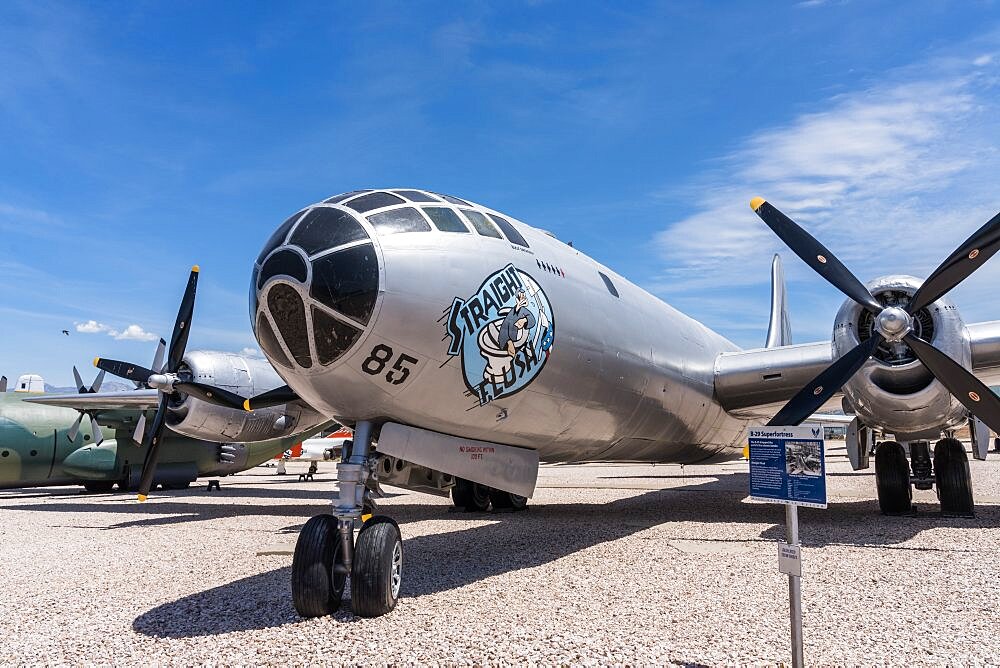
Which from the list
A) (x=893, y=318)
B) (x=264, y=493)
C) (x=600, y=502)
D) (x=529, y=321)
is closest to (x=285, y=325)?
(x=529, y=321)

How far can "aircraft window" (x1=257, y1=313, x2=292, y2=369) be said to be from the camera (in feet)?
22.1

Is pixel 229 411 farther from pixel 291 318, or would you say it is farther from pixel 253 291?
pixel 291 318

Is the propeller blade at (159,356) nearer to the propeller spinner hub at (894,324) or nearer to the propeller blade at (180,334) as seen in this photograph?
the propeller blade at (180,334)

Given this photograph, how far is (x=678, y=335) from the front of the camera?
12750 millimetres

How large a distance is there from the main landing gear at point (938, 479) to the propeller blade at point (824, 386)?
3.54m

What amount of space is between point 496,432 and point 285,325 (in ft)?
9.06

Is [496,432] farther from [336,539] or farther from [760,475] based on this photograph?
[760,475]

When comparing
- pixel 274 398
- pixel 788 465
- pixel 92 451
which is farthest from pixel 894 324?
pixel 92 451

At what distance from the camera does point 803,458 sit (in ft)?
15.6

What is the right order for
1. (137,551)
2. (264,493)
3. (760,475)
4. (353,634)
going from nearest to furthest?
(760,475) < (353,634) < (137,551) < (264,493)

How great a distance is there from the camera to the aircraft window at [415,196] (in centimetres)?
745

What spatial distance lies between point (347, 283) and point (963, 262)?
27.1 feet

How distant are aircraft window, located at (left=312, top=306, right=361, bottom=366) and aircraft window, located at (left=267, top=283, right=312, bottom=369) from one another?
0.13 m

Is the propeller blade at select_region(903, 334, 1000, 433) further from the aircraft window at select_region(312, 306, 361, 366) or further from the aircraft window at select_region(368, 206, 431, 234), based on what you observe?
the aircraft window at select_region(312, 306, 361, 366)
